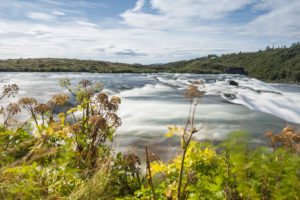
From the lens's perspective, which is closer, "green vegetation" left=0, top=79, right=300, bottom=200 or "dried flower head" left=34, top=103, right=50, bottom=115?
"green vegetation" left=0, top=79, right=300, bottom=200

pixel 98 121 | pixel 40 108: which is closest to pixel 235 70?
pixel 40 108

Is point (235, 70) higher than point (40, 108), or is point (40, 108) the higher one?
point (235, 70)

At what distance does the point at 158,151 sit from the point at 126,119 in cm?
362

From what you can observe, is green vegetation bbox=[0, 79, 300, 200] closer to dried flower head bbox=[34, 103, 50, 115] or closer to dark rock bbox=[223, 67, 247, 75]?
dried flower head bbox=[34, 103, 50, 115]

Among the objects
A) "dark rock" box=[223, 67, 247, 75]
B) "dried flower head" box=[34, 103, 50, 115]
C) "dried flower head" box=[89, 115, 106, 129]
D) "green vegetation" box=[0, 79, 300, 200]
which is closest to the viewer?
"green vegetation" box=[0, 79, 300, 200]

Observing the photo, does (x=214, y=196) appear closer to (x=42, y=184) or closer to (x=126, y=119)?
(x=42, y=184)

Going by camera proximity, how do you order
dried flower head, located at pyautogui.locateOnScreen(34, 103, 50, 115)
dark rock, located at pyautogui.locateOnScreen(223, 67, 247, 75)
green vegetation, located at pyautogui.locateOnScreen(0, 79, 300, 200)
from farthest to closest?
1. dark rock, located at pyautogui.locateOnScreen(223, 67, 247, 75)
2. dried flower head, located at pyautogui.locateOnScreen(34, 103, 50, 115)
3. green vegetation, located at pyautogui.locateOnScreen(0, 79, 300, 200)

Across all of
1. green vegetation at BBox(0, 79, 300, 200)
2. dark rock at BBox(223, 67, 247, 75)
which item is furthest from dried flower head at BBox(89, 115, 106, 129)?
dark rock at BBox(223, 67, 247, 75)

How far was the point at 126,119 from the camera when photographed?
30.5 ft

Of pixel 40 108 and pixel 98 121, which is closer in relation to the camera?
pixel 98 121

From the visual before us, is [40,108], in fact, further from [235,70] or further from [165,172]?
[235,70]

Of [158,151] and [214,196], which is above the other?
[214,196]

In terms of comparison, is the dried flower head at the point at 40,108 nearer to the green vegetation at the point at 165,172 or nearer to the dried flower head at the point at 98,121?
the green vegetation at the point at 165,172

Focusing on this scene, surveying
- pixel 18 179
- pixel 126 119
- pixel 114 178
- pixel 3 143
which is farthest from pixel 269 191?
pixel 126 119
